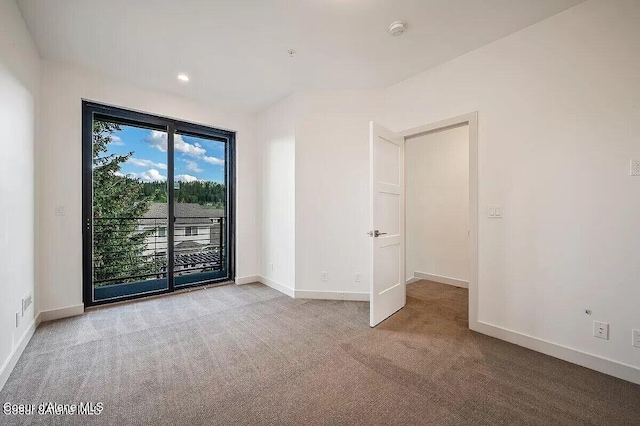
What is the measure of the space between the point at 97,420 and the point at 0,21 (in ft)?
8.93

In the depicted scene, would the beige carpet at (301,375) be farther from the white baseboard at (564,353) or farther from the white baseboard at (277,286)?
the white baseboard at (277,286)

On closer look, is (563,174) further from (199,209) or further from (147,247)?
(147,247)

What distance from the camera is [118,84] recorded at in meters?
3.22

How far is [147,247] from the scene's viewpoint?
373 cm

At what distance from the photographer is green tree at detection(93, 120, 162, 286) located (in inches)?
132

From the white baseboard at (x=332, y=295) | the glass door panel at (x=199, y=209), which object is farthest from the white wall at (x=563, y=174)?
the glass door panel at (x=199, y=209)

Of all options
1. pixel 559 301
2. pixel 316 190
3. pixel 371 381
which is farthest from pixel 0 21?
pixel 559 301

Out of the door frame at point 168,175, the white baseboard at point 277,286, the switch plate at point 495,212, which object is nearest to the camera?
the switch plate at point 495,212

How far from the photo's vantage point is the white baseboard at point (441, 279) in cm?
411

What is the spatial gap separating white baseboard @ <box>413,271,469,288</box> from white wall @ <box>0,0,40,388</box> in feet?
15.9

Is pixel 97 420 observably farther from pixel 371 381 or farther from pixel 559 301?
pixel 559 301

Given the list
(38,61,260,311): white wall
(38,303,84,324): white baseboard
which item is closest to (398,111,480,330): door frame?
(38,61,260,311): white wall

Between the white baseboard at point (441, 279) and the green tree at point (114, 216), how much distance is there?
428cm

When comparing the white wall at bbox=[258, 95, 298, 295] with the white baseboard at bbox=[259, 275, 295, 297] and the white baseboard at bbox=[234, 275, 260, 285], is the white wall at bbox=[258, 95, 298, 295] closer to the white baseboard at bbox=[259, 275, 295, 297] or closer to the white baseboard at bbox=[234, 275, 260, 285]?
the white baseboard at bbox=[259, 275, 295, 297]
